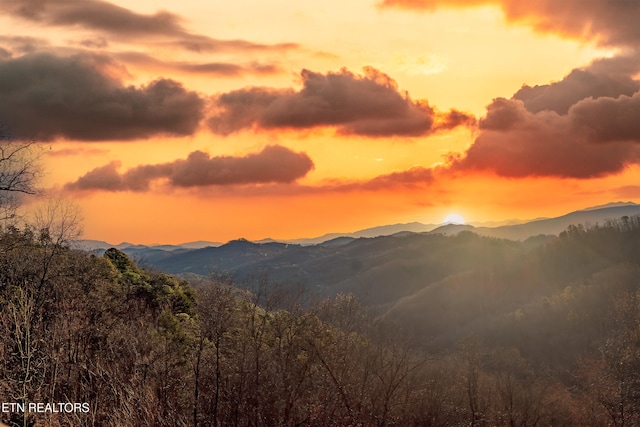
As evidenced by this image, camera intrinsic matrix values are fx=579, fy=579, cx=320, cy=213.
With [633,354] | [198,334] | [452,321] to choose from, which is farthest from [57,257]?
→ [452,321]

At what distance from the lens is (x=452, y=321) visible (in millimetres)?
192500

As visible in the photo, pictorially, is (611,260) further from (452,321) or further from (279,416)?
(279,416)

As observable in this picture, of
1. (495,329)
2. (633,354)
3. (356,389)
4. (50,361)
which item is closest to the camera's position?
(50,361)

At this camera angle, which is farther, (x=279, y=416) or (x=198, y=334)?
(x=198, y=334)

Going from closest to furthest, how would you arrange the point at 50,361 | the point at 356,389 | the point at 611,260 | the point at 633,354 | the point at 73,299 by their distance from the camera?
the point at 50,361 → the point at 356,389 → the point at 73,299 → the point at 633,354 → the point at 611,260

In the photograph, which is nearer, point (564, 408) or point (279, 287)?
point (279, 287)

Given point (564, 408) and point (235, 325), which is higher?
point (235, 325)

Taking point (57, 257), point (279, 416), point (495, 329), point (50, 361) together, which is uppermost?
point (57, 257)

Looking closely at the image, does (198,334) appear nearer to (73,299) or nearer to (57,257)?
(73,299)

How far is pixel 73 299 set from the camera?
Answer: 123 feet

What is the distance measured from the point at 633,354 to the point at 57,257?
2916 inches

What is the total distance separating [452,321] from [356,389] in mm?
165142

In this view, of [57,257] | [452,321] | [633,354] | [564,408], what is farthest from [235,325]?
[452,321]

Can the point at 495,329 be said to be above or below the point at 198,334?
below
